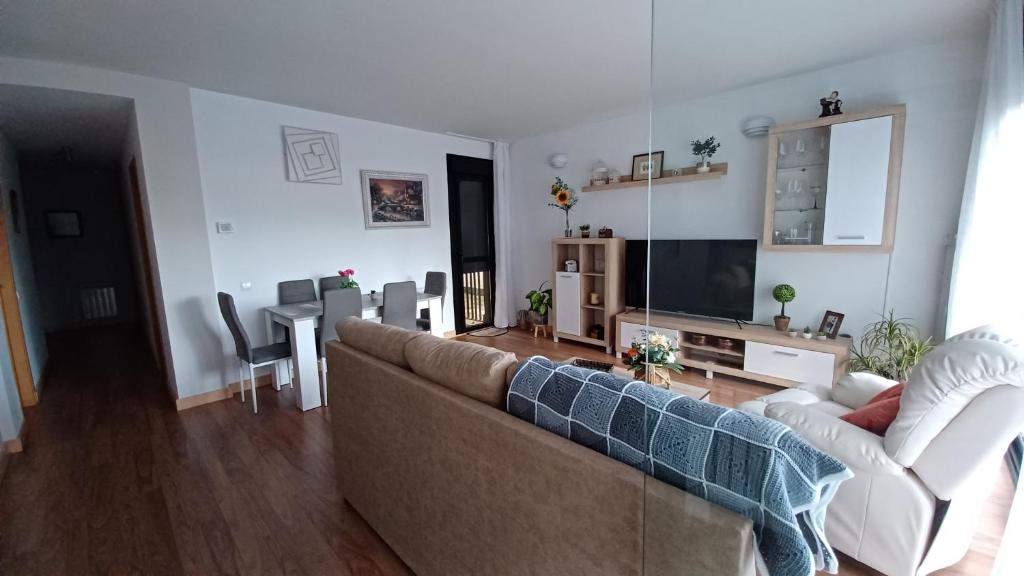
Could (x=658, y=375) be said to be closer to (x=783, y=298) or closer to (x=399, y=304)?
(x=783, y=298)

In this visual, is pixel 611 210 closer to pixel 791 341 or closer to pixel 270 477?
pixel 791 341

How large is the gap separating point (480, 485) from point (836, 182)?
1.59 metres

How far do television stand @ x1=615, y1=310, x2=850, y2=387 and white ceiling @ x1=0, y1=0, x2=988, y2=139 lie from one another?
1.05 m

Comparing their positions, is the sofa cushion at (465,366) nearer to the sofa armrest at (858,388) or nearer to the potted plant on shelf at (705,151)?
the sofa armrest at (858,388)

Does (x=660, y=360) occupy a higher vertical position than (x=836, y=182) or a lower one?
lower

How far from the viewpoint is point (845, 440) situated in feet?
3.95

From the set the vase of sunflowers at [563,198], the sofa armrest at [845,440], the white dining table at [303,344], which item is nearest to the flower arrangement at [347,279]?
the white dining table at [303,344]

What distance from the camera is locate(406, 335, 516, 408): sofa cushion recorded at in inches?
47.1

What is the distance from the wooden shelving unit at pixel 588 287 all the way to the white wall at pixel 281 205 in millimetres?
1671

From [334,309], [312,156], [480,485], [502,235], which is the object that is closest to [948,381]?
[480,485]

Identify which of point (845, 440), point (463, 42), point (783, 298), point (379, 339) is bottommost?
point (845, 440)

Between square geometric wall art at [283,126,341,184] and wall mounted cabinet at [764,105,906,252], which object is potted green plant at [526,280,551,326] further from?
wall mounted cabinet at [764,105,906,252]

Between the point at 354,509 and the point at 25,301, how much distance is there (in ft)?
13.5

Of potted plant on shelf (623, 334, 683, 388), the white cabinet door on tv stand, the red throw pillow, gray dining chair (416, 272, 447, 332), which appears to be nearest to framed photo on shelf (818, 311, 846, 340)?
the red throw pillow
